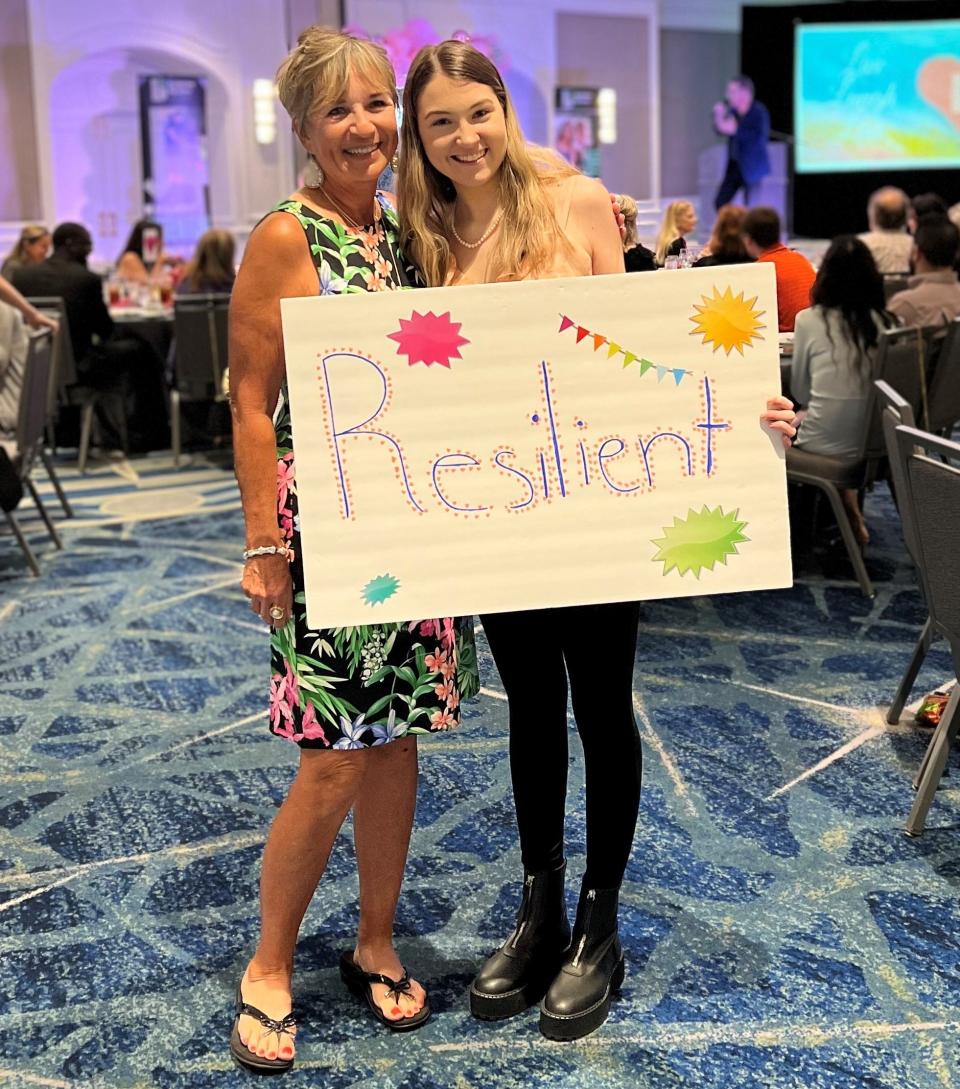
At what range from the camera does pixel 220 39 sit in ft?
35.6

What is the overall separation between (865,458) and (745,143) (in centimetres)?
891

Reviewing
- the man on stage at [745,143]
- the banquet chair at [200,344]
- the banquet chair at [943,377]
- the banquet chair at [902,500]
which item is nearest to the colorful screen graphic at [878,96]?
the man on stage at [745,143]

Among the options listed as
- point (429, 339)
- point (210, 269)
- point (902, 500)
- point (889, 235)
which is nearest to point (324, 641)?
point (429, 339)

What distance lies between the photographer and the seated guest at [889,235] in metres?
7.66

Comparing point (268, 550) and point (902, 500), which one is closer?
point (268, 550)

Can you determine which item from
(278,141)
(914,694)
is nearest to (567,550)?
(914,694)

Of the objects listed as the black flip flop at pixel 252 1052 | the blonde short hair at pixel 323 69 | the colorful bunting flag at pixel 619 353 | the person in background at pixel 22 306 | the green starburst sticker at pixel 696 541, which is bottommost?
the black flip flop at pixel 252 1052

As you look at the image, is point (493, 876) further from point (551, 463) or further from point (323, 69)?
point (323, 69)

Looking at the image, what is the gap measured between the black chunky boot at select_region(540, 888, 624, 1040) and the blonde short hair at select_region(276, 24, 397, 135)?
1.24 meters

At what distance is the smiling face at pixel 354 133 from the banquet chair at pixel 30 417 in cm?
331

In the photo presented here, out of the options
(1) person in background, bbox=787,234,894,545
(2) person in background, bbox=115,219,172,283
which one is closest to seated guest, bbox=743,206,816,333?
(1) person in background, bbox=787,234,894,545

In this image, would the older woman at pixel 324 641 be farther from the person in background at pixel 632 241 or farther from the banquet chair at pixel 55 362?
the banquet chair at pixel 55 362

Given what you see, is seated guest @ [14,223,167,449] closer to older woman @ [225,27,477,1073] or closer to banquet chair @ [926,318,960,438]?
banquet chair @ [926,318,960,438]

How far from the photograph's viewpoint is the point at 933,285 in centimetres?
552
